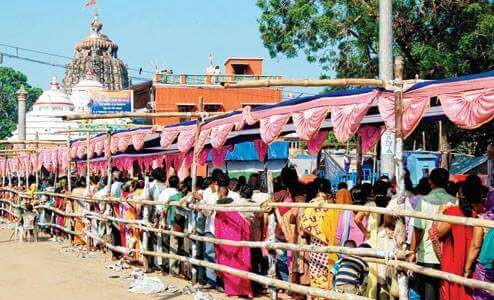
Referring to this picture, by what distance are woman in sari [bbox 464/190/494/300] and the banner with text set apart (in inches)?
1310

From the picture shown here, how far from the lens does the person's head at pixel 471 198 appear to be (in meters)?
5.97

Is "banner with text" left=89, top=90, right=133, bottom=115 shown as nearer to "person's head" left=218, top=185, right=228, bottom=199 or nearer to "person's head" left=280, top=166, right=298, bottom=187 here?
"person's head" left=218, top=185, right=228, bottom=199

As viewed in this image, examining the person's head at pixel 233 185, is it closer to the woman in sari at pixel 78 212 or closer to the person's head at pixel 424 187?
the person's head at pixel 424 187

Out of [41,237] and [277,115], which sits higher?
[277,115]

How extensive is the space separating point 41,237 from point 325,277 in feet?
41.3

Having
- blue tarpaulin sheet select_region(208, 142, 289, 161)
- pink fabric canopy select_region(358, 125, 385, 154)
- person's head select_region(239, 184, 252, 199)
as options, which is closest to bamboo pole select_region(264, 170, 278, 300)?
person's head select_region(239, 184, 252, 199)

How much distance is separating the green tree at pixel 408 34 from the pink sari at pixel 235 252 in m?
8.53

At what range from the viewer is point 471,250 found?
228 inches

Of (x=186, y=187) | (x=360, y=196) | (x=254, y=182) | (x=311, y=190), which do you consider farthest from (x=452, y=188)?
(x=186, y=187)

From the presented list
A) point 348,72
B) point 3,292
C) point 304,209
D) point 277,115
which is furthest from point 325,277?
point 348,72

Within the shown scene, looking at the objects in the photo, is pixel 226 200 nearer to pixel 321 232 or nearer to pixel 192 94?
pixel 321 232

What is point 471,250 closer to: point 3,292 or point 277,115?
Result: point 277,115

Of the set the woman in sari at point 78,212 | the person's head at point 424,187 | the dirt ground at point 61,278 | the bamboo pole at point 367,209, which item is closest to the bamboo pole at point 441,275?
the bamboo pole at point 367,209

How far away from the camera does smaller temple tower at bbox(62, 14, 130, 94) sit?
7138 cm
